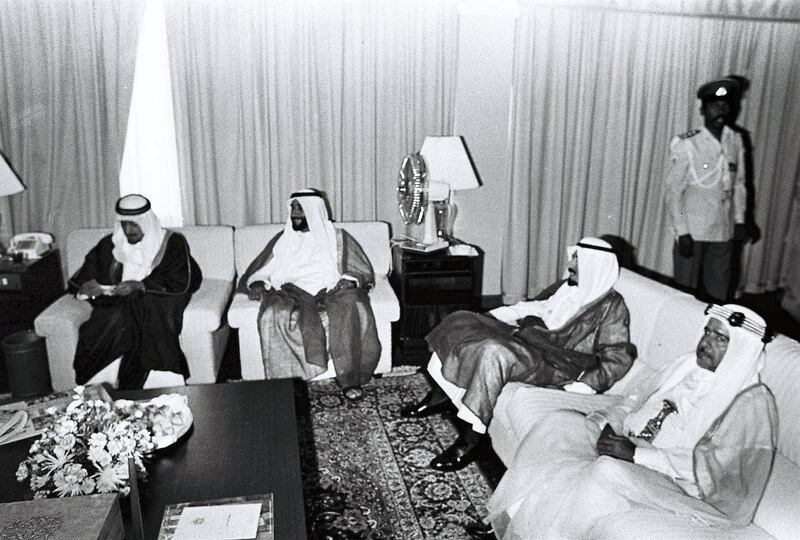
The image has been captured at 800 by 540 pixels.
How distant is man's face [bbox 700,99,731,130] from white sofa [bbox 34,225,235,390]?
3.28 metres

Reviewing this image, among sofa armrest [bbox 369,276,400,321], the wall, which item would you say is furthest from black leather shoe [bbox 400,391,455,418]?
the wall

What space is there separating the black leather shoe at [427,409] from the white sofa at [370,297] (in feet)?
1.61

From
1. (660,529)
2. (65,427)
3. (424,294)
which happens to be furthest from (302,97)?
(660,529)

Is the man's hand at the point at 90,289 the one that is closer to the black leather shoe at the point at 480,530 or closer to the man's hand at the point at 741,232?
the black leather shoe at the point at 480,530

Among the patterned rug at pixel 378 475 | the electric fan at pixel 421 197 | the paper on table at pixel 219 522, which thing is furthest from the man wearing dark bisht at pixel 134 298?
the paper on table at pixel 219 522

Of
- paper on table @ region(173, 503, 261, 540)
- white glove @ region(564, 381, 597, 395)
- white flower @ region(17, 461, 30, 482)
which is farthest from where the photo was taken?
white glove @ region(564, 381, 597, 395)

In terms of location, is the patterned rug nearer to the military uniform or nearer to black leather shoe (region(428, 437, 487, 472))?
black leather shoe (region(428, 437, 487, 472))

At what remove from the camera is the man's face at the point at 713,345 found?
2.06 m

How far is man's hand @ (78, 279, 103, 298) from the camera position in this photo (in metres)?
3.62

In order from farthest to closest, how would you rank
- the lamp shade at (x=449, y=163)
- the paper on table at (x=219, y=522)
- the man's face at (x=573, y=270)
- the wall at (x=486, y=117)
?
the wall at (x=486, y=117) → the lamp shade at (x=449, y=163) → the man's face at (x=573, y=270) → the paper on table at (x=219, y=522)

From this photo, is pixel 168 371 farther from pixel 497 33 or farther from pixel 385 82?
pixel 497 33

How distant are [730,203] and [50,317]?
171 inches

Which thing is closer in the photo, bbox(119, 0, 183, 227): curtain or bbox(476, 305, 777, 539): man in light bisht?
bbox(476, 305, 777, 539): man in light bisht

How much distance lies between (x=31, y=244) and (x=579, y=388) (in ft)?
11.5
